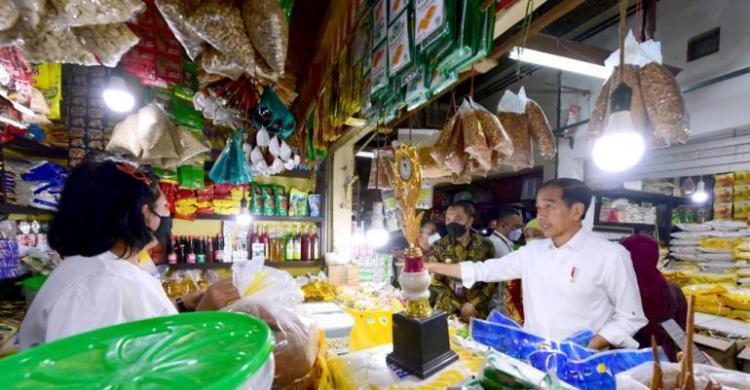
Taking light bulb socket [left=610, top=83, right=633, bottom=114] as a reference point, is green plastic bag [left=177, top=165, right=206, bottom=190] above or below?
below

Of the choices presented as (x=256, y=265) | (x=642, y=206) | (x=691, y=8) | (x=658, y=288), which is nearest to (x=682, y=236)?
(x=642, y=206)

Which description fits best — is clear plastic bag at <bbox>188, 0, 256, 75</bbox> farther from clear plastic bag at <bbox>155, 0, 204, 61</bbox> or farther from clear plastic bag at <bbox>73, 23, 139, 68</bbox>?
clear plastic bag at <bbox>73, 23, 139, 68</bbox>

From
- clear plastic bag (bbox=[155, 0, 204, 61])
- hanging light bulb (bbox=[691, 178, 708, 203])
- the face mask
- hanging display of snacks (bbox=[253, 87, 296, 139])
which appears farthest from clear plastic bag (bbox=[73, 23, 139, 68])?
hanging light bulb (bbox=[691, 178, 708, 203])

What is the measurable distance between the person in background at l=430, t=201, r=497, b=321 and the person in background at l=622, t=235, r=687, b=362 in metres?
1.27

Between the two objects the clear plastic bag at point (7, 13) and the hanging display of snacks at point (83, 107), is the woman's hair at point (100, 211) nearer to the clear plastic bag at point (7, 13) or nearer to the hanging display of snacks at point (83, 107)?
the clear plastic bag at point (7, 13)

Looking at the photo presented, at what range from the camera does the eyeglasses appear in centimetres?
120

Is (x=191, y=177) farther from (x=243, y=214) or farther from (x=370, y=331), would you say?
(x=370, y=331)

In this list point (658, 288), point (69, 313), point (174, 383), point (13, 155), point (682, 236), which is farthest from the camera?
point (682, 236)

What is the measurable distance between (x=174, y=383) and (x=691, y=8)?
6.85 m

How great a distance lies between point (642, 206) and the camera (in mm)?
4512

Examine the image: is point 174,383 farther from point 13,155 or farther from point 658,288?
point 13,155

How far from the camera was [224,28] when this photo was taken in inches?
48.2

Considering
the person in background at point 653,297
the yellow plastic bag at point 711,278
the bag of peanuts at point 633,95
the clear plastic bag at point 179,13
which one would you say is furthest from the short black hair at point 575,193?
the yellow plastic bag at point 711,278

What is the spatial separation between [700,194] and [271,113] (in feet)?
19.7
